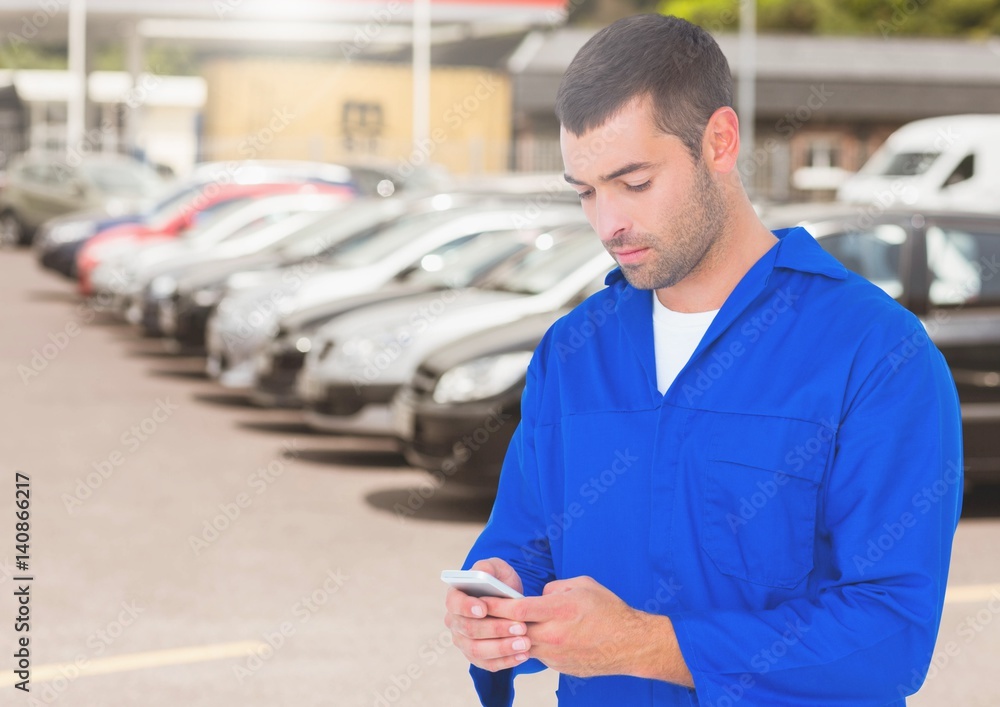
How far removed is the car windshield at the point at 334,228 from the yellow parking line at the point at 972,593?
800 cm

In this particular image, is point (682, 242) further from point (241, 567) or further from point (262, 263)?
point (262, 263)

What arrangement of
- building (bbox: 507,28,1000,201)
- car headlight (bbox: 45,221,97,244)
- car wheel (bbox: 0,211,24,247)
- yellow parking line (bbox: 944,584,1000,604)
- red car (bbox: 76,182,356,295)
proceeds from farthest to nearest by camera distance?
building (bbox: 507,28,1000,201)
car wheel (bbox: 0,211,24,247)
car headlight (bbox: 45,221,97,244)
red car (bbox: 76,182,356,295)
yellow parking line (bbox: 944,584,1000,604)

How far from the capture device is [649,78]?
2.08 meters

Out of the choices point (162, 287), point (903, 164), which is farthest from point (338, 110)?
point (162, 287)

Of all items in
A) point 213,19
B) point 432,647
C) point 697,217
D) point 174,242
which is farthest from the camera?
point 213,19

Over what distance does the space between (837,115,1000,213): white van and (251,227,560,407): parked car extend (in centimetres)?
1400

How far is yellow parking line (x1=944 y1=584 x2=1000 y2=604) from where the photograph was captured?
6590 millimetres

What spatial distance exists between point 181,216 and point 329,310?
888 centimetres

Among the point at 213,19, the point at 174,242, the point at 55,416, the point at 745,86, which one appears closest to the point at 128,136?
the point at 213,19

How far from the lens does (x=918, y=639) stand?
192 centimetres

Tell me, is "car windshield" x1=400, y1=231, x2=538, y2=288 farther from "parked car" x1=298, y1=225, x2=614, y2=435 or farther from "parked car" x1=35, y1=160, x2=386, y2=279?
"parked car" x1=35, y1=160, x2=386, y2=279

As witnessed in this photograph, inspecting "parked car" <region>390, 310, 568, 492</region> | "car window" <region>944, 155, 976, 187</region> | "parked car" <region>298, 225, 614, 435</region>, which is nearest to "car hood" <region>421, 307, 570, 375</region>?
"parked car" <region>390, 310, 568, 492</region>

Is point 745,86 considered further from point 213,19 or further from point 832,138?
point 213,19

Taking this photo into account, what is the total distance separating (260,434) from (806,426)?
31.2 ft
